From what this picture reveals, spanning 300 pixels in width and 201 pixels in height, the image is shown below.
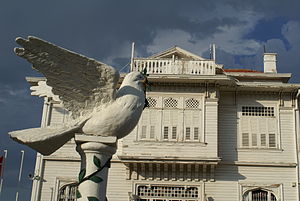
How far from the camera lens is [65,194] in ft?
62.0

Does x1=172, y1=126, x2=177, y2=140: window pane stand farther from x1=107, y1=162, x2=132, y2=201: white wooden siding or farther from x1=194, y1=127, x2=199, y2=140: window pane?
x1=107, y1=162, x2=132, y2=201: white wooden siding

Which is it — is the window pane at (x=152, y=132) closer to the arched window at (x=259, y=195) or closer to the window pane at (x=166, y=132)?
the window pane at (x=166, y=132)

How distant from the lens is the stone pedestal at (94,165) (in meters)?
6.79

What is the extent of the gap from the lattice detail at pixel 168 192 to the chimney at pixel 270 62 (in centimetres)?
761

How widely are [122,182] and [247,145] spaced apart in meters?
5.87

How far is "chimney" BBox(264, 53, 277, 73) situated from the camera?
856 inches

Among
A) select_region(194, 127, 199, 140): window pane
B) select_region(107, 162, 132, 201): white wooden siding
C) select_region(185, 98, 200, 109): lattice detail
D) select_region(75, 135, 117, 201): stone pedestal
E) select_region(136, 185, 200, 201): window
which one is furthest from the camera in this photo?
select_region(185, 98, 200, 109): lattice detail

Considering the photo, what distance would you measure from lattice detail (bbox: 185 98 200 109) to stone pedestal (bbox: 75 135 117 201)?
12305mm

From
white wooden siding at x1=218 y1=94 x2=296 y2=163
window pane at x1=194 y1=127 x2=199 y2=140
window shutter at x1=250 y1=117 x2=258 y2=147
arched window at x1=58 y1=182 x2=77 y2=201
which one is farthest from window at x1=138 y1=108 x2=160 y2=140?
window shutter at x1=250 y1=117 x2=258 y2=147

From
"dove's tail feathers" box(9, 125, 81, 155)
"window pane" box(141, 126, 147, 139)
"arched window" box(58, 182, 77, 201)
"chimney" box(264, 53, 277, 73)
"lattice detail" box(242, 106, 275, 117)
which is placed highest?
"chimney" box(264, 53, 277, 73)

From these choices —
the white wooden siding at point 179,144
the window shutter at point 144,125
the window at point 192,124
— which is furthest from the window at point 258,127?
the window shutter at point 144,125

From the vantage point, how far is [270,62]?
72.0ft

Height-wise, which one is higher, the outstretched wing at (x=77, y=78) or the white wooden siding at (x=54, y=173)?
the outstretched wing at (x=77, y=78)

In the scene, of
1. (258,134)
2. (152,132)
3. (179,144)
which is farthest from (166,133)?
(258,134)
